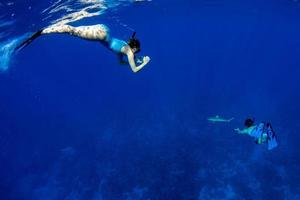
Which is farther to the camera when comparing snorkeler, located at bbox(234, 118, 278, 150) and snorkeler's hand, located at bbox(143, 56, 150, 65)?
snorkeler, located at bbox(234, 118, 278, 150)

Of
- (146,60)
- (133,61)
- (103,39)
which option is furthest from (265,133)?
(103,39)

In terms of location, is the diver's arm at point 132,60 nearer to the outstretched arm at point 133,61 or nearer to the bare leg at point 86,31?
the outstretched arm at point 133,61

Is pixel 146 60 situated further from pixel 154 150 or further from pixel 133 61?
pixel 154 150

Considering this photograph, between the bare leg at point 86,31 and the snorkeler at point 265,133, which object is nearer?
the bare leg at point 86,31

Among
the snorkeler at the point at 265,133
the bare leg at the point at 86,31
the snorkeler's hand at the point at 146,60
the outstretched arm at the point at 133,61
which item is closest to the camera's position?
the outstretched arm at the point at 133,61

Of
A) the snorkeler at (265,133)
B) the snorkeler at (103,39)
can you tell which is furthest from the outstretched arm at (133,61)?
the snorkeler at (265,133)

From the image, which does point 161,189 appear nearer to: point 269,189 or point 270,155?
point 269,189

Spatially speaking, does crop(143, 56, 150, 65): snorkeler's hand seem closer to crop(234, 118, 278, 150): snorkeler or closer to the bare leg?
the bare leg

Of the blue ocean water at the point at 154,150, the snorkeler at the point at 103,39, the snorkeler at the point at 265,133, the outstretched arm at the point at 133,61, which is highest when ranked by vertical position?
the snorkeler at the point at 103,39

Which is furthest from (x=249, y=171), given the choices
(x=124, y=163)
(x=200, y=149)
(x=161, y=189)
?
(x=124, y=163)

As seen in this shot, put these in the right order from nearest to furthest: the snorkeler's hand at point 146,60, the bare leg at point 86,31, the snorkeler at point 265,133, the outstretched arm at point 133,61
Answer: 1. the outstretched arm at point 133,61
2. the snorkeler's hand at point 146,60
3. the bare leg at point 86,31
4. the snorkeler at point 265,133

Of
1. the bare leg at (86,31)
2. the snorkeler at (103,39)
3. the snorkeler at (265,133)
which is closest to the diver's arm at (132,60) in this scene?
the snorkeler at (103,39)

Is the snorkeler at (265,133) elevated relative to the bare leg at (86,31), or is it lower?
lower

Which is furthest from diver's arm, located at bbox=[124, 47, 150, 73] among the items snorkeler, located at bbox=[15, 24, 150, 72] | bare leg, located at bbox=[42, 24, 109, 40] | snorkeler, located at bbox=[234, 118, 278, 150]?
snorkeler, located at bbox=[234, 118, 278, 150]
